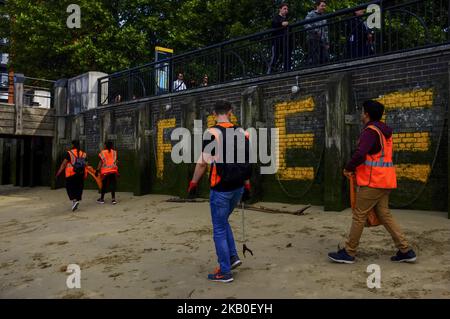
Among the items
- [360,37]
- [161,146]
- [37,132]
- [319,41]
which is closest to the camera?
[360,37]

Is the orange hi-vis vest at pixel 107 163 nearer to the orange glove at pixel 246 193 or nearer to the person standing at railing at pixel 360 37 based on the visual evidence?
the person standing at railing at pixel 360 37

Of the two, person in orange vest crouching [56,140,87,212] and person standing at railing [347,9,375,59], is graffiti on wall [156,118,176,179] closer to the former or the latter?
person in orange vest crouching [56,140,87,212]

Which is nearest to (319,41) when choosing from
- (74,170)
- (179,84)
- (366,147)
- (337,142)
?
(337,142)

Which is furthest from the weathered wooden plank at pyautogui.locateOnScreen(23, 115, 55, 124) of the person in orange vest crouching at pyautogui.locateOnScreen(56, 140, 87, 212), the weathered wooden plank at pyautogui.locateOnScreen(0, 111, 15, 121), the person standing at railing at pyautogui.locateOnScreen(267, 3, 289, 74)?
the person standing at railing at pyautogui.locateOnScreen(267, 3, 289, 74)

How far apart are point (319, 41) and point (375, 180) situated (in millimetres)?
5502

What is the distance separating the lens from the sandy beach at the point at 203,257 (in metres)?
4.01

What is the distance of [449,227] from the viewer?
19.9 feet

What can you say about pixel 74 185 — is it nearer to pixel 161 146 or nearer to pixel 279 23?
pixel 161 146

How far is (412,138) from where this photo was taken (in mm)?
7344

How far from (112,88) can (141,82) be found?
7.68ft

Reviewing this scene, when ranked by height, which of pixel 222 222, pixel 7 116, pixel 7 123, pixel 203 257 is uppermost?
pixel 7 116

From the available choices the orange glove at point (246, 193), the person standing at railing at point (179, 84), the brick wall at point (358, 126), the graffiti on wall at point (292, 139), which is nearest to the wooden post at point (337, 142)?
the brick wall at point (358, 126)
